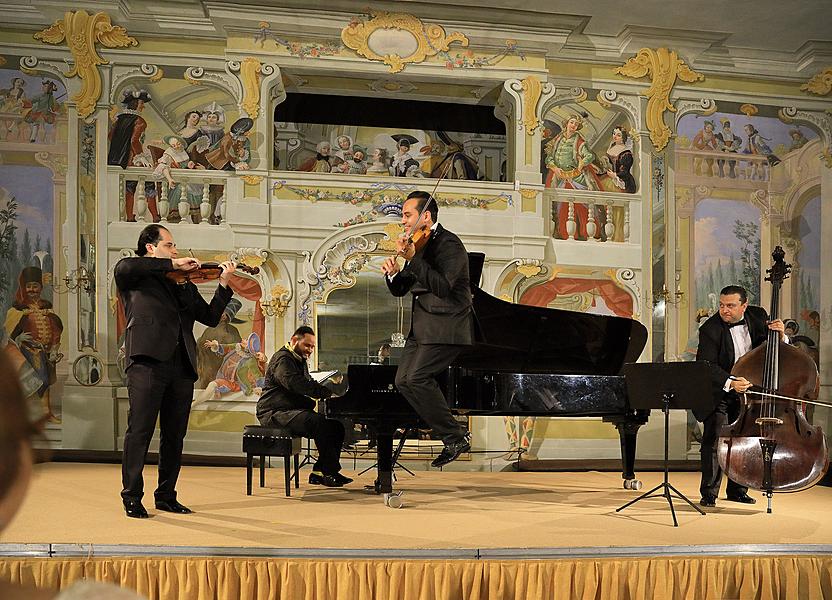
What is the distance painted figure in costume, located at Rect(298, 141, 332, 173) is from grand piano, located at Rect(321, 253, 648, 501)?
464 centimetres

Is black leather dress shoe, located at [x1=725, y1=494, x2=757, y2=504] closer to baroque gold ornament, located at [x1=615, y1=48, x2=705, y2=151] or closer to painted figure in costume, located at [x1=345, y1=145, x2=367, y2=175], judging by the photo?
baroque gold ornament, located at [x1=615, y1=48, x2=705, y2=151]

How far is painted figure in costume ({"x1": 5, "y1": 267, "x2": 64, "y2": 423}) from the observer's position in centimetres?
865

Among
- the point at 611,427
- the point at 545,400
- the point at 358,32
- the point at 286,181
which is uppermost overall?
the point at 358,32

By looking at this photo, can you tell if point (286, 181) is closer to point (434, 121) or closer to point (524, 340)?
point (434, 121)

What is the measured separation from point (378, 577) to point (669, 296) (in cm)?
672

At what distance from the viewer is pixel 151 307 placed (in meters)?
4.45

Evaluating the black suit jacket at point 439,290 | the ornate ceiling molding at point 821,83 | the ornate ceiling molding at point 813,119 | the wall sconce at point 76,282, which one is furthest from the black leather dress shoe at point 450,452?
the ornate ceiling molding at point 821,83

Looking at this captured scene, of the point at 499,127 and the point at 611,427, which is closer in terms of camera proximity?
the point at 611,427

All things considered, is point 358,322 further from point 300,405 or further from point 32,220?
point 32,220

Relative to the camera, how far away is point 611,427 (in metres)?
9.34

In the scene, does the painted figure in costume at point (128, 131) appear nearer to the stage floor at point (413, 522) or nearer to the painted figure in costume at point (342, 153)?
the painted figure in costume at point (342, 153)

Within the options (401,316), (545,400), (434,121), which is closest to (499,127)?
(434,121)

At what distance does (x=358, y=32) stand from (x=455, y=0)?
1.12 m

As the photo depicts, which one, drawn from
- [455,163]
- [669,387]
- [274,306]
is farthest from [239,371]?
[669,387]
